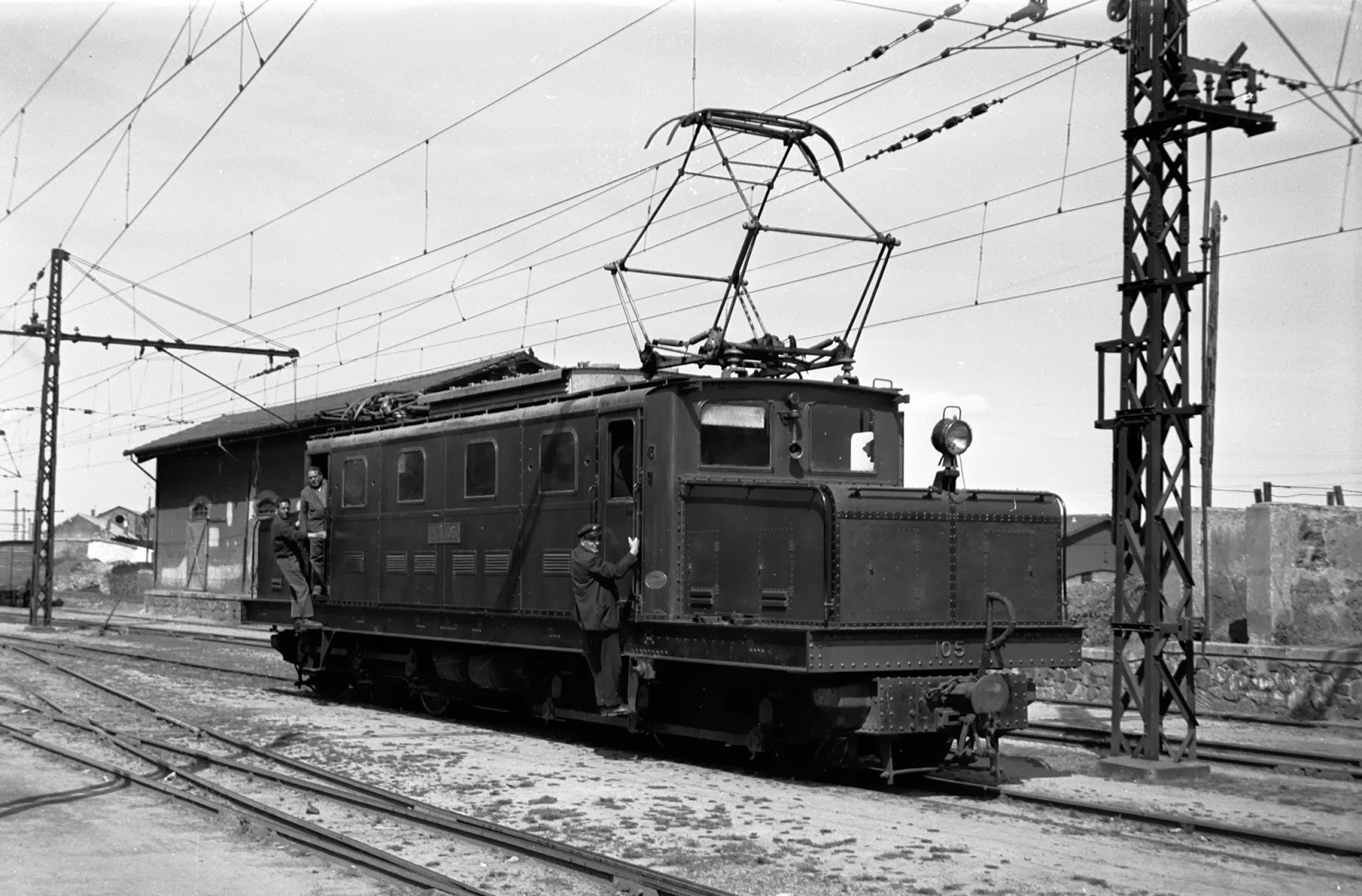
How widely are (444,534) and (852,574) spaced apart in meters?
5.91

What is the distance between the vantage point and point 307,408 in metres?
44.7

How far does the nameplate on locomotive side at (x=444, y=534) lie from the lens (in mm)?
14633

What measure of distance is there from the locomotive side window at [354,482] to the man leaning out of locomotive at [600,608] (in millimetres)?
5185

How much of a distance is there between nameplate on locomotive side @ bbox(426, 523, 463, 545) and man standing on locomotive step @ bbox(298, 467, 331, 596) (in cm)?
262

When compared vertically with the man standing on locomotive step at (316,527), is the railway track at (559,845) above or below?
below

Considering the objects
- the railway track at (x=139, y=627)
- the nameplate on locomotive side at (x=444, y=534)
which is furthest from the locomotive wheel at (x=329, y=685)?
the railway track at (x=139, y=627)

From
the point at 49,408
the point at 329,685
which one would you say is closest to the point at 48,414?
the point at 49,408

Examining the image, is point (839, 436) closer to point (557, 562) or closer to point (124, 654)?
point (557, 562)

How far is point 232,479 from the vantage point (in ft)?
148

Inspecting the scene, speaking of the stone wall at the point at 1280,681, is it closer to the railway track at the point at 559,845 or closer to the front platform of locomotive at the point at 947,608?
the front platform of locomotive at the point at 947,608

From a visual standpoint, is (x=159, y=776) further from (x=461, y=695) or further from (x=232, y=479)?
(x=232, y=479)

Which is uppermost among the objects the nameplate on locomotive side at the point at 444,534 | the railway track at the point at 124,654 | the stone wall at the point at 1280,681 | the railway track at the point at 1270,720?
the nameplate on locomotive side at the point at 444,534

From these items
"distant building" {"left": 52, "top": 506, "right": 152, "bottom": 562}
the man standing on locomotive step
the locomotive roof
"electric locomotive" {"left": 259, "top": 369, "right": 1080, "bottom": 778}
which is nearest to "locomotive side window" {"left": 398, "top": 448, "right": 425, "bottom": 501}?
the locomotive roof

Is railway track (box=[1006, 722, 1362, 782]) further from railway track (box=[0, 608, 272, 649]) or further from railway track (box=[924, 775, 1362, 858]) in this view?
railway track (box=[0, 608, 272, 649])
